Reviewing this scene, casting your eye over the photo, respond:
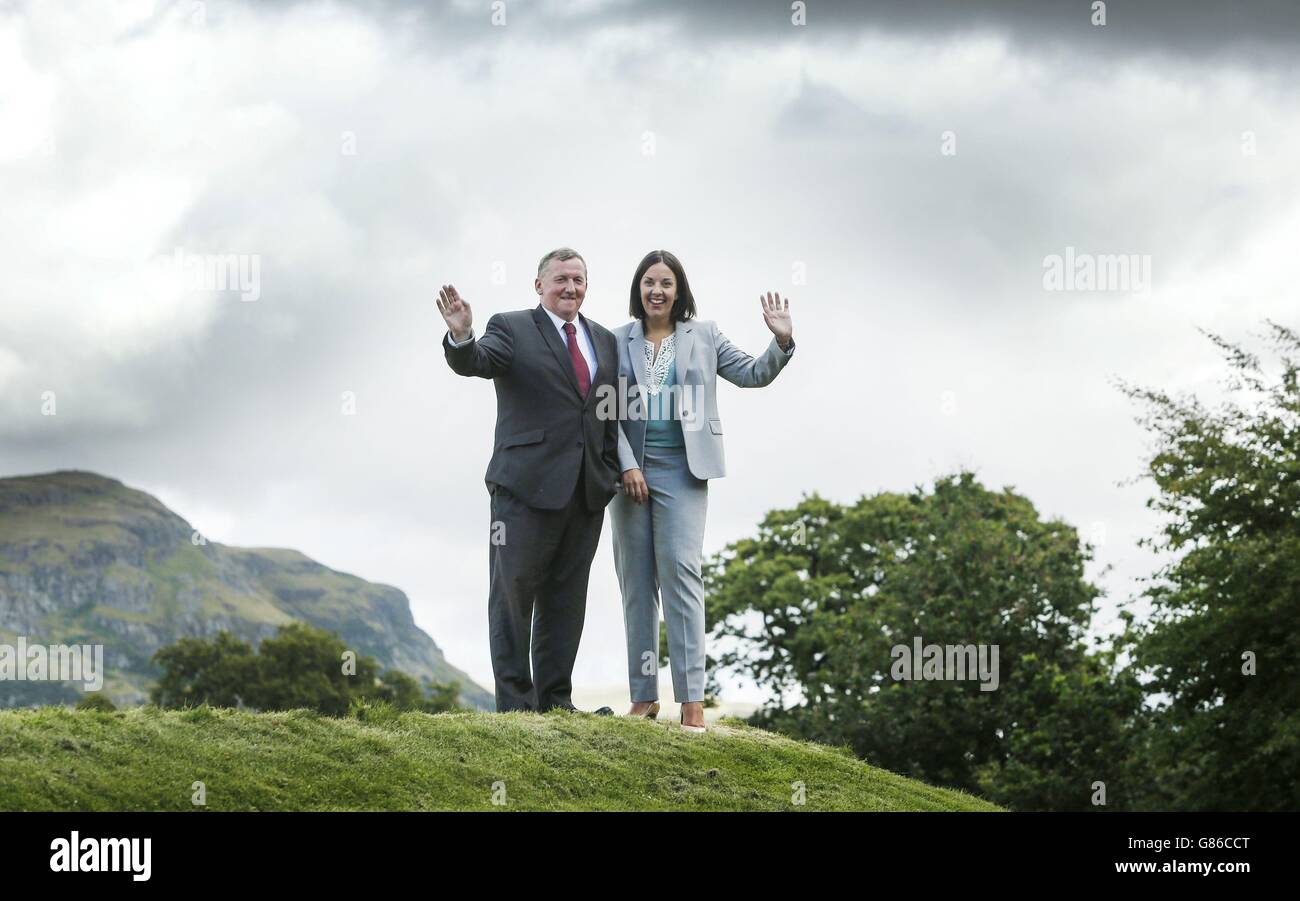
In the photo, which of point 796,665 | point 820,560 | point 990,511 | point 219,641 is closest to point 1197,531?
point 990,511

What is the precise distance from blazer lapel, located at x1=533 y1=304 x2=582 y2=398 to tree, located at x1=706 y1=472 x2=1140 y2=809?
67.3ft

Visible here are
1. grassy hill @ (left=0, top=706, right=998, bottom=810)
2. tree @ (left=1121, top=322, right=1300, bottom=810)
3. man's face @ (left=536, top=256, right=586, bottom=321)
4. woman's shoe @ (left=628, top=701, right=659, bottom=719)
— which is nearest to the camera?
grassy hill @ (left=0, top=706, right=998, bottom=810)

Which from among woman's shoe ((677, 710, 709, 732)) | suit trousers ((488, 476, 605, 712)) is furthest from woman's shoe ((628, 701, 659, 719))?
suit trousers ((488, 476, 605, 712))

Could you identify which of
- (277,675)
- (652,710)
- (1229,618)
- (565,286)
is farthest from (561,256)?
(277,675)

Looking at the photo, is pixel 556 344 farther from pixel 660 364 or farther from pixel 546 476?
pixel 546 476

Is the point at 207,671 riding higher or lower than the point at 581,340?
lower

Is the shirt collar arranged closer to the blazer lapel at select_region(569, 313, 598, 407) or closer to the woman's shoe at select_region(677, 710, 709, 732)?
the blazer lapel at select_region(569, 313, 598, 407)

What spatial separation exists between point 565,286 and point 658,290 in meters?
0.74

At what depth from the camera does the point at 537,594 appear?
10883 millimetres

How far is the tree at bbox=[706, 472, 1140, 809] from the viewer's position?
31.0 meters
